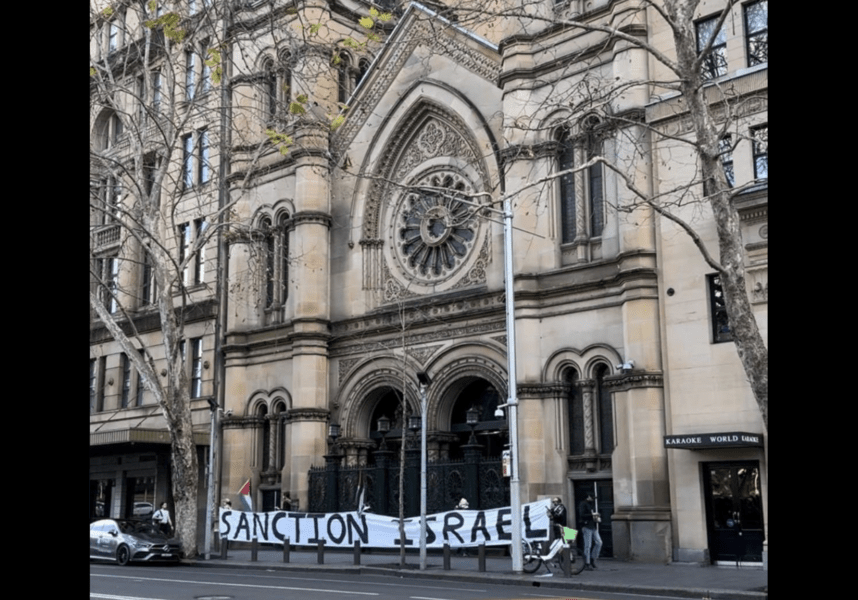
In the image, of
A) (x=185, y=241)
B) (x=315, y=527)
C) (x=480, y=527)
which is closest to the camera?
(x=480, y=527)

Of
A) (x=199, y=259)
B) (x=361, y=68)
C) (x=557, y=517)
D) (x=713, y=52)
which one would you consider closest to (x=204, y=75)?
(x=361, y=68)

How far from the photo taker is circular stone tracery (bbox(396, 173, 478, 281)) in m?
33.1

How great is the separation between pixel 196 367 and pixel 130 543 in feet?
44.8

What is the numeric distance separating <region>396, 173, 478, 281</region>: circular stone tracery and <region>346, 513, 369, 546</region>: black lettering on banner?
9.38 meters

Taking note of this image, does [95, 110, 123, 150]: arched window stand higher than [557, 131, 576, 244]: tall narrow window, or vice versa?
[95, 110, 123, 150]: arched window

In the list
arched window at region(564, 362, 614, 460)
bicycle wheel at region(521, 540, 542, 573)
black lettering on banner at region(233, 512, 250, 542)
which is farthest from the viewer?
black lettering on banner at region(233, 512, 250, 542)

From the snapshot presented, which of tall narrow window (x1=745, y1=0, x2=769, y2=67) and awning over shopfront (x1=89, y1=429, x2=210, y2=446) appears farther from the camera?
awning over shopfront (x1=89, y1=429, x2=210, y2=446)

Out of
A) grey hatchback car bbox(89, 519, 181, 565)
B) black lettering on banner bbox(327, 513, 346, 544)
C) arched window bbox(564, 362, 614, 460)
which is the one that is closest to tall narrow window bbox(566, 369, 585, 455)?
arched window bbox(564, 362, 614, 460)

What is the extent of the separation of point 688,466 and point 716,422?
1.36m

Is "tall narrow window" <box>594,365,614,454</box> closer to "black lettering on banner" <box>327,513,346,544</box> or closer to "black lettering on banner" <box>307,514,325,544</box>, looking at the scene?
"black lettering on banner" <box>327,513,346,544</box>

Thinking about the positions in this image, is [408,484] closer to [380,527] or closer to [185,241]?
[380,527]

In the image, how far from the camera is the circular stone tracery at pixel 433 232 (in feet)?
109

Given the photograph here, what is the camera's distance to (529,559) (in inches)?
891
